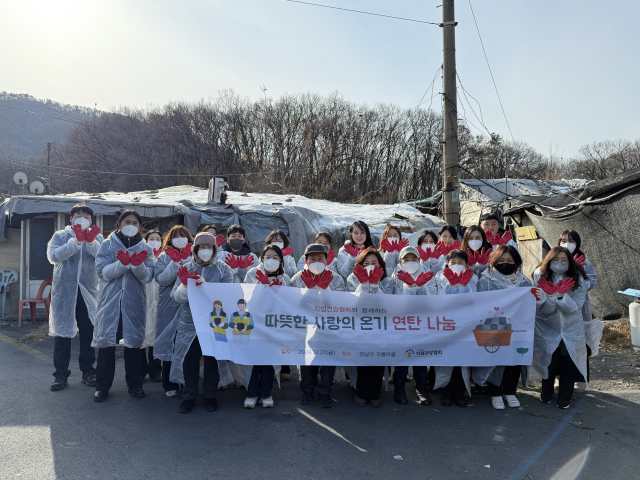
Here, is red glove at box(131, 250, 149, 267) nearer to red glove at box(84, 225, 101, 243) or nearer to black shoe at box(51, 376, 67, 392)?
red glove at box(84, 225, 101, 243)

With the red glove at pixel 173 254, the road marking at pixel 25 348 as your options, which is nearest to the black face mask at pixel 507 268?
the red glove at pixel 173 254

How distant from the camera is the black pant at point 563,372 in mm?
4438

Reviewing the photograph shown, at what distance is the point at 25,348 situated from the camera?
22.1 ft

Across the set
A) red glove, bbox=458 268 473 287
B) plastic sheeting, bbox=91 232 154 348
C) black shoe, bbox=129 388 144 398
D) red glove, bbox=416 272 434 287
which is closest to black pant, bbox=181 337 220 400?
black shoe, bbox=129 388 144 398

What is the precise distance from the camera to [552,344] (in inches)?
175

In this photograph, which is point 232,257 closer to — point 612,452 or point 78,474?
point 78,474

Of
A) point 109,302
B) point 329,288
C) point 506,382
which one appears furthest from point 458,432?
point 109,302

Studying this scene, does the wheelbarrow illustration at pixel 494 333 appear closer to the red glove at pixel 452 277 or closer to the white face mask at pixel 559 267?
the red glove at pixel 452 277

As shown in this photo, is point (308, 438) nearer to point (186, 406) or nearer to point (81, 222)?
point (186, 406)

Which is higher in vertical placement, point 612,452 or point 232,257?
point 232,257

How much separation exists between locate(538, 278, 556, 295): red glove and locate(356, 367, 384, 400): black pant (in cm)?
176

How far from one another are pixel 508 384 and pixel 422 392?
0.86m

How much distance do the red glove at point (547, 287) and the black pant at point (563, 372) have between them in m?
0.55

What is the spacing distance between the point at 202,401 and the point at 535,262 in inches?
296
